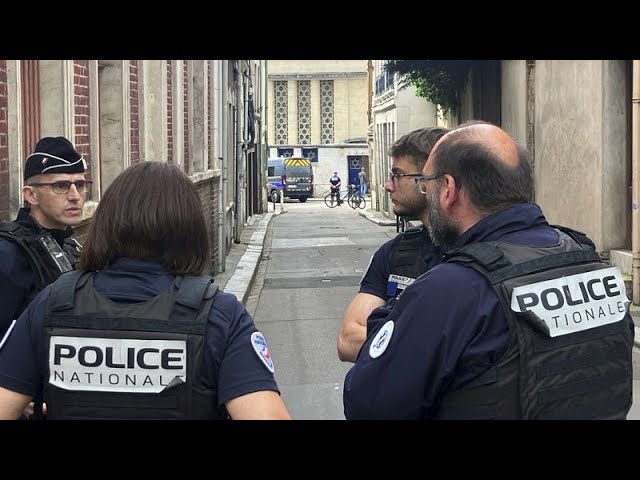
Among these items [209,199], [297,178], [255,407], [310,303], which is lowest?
[310,303]

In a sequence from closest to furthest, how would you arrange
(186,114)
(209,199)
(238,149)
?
(186,114), (209,199), (238,149)

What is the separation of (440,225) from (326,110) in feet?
216

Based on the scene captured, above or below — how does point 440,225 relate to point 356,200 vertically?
below

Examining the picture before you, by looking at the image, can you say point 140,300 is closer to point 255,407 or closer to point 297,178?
point 255,407

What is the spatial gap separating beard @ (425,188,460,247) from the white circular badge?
33 cm

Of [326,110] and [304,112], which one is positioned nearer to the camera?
[304,112]

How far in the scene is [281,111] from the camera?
6775 cm

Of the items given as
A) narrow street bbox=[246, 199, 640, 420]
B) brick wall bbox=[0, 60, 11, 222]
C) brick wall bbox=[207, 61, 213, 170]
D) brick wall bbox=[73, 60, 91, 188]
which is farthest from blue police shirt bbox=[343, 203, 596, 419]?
brick wall bbox=[207, 61, 213, 170]

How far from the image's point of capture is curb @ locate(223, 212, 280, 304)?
1512 centimetres

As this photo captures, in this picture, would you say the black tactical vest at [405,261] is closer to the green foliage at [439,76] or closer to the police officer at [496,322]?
the police officer at [496,322]

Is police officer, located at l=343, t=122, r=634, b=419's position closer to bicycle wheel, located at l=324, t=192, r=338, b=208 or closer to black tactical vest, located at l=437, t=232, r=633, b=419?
black tactical vest, located at l=437, t=232, r=633, b=419

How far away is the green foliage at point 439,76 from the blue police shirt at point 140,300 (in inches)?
771

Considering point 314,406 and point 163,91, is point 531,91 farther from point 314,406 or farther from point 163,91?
point 314,406

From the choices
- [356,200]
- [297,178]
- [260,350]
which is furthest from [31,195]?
[297,178]
